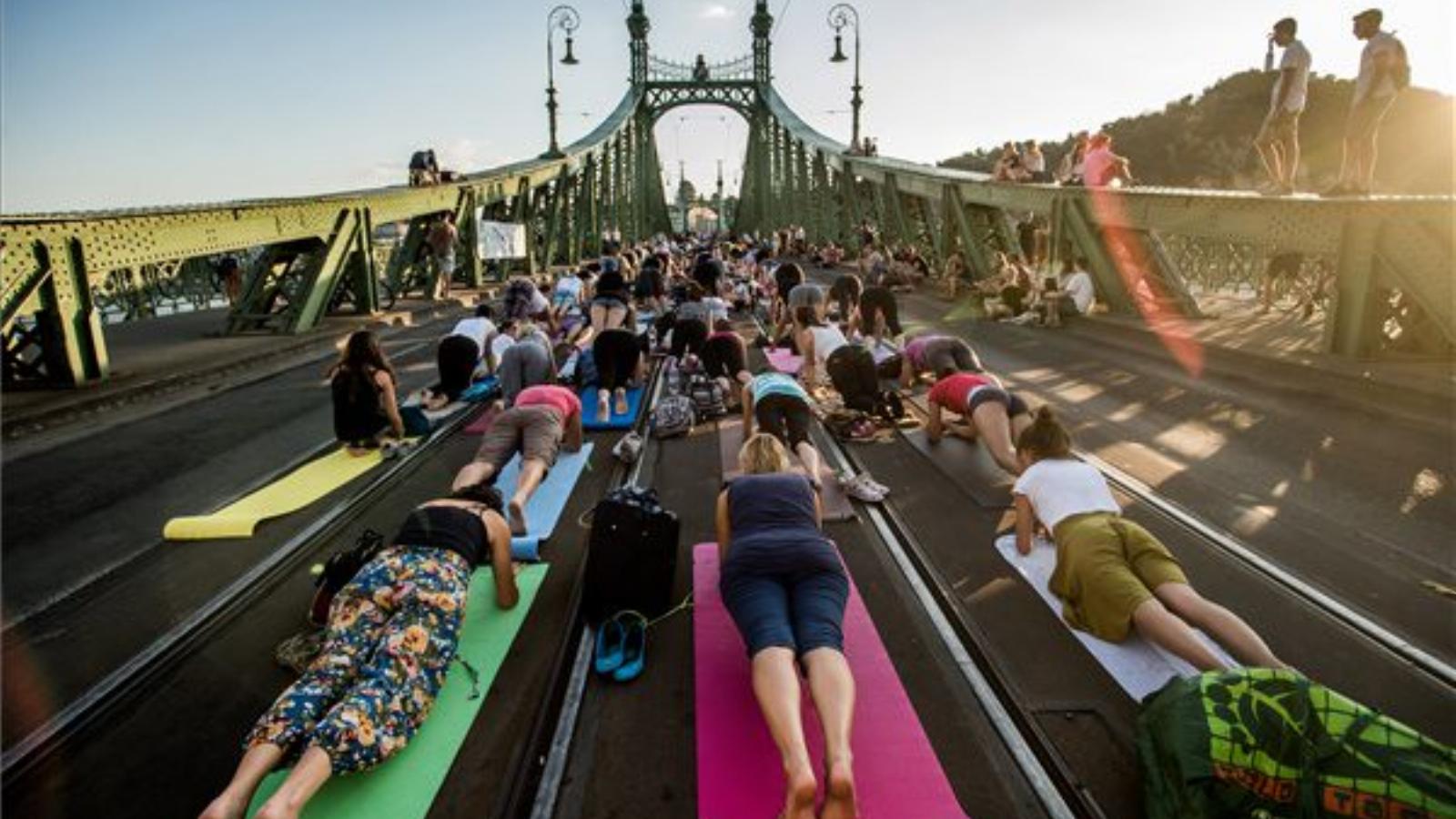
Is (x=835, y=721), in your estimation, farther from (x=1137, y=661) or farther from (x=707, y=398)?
(x=707, y=398)

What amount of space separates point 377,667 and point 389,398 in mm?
5259

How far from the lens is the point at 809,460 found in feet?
21.8

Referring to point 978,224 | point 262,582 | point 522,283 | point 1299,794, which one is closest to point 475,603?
point 262,582

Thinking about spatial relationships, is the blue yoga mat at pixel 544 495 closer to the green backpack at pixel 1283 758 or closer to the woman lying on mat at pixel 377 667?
the woman lying on mat at pixel 377 667

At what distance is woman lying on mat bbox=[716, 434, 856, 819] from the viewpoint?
2992 mm

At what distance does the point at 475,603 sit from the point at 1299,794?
13.8ft

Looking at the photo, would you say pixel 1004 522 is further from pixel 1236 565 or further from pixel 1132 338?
pixel 1132 338

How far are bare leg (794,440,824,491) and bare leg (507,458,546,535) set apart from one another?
85.0 inches

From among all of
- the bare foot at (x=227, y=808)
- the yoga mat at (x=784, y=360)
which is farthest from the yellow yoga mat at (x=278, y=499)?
the yoga mat at (x=784, y=360)

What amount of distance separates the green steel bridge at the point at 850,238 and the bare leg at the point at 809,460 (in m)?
7.30

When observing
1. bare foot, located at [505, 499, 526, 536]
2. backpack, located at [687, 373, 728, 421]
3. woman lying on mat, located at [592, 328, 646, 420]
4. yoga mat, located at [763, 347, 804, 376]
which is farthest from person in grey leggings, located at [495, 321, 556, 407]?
yoga mat, located at [763, 347, 804, 376]

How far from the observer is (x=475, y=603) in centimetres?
497

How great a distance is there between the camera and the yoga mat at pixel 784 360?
11.9 metres

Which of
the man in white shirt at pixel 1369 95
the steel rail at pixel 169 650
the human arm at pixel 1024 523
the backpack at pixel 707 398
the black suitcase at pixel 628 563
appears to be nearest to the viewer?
the steel rail at pixel 169 650
